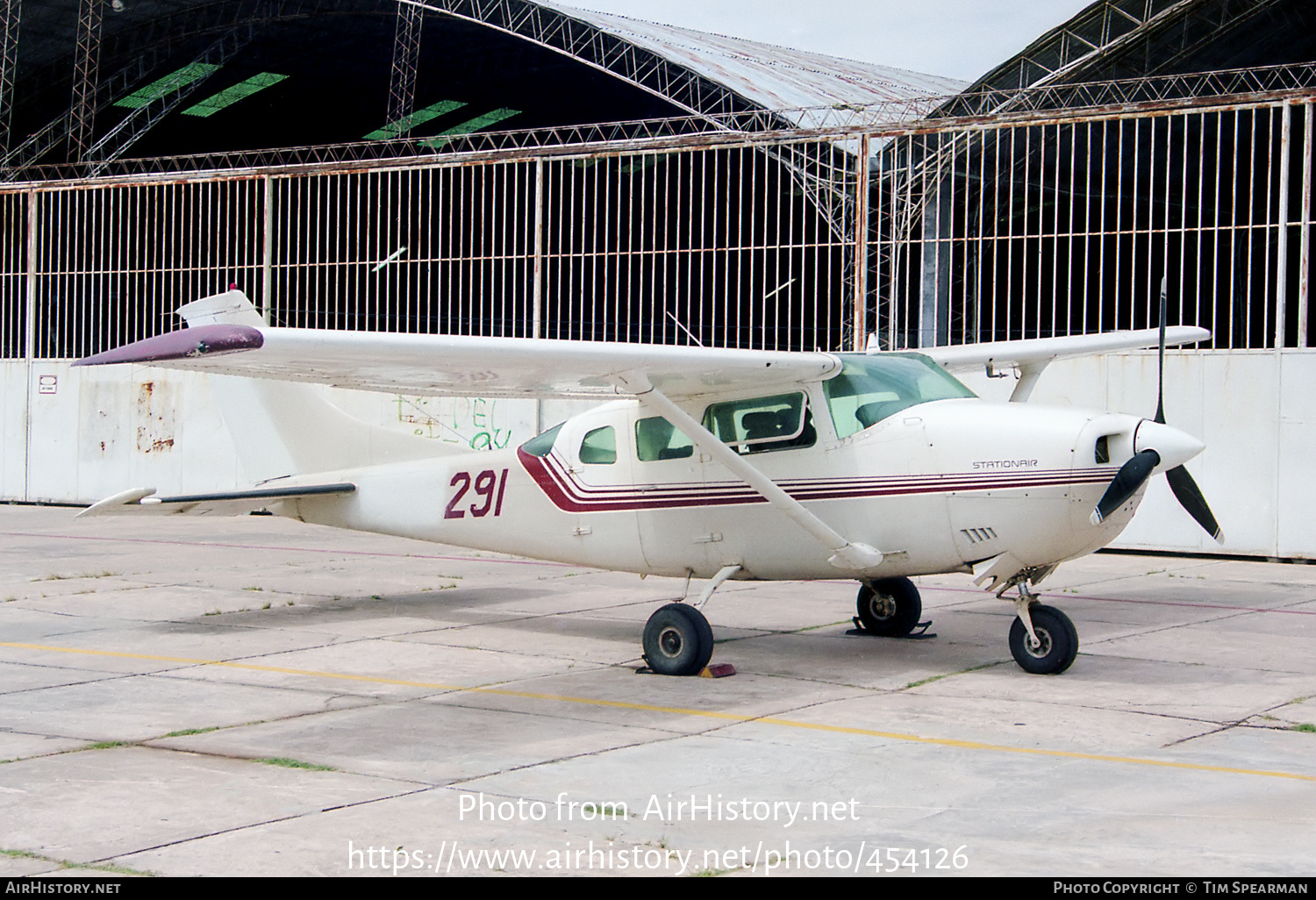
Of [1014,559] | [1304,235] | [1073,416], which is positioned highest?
[1304,235]

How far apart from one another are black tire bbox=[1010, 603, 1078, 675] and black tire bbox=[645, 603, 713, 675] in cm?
213

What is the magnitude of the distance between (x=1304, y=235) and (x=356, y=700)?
577 inches

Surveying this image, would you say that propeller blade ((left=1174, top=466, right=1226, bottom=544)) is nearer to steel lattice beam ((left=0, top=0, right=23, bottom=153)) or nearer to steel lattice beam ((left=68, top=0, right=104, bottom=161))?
steel lattice beam ((left=68, top=0, right=104, bottom=161))

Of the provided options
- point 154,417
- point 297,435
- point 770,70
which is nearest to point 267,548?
point 297,435

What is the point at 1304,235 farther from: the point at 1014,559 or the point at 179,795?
the point at 179,795

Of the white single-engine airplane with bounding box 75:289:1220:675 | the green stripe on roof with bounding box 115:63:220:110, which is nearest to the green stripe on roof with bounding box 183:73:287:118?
the green stripe on roof with bounding box 115:63:220:110

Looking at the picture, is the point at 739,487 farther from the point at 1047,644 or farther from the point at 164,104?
the point at 164,104

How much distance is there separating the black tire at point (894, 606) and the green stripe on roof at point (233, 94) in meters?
28.6

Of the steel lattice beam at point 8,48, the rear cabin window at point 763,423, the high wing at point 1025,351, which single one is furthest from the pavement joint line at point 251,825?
the steel lattice beam at point 8,48

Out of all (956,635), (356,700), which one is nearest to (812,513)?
(956,635)

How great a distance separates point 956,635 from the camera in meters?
11.0

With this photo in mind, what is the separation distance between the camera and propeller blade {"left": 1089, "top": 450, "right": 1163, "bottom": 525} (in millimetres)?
8180

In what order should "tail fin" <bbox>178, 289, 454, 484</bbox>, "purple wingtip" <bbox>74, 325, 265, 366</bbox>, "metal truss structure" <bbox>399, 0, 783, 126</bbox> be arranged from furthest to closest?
1. "metal truss structure" <bbox>399, 0, 783, 126</bbox>
2. "tail fin" <bbox>178, 289, 454, 484</bbox>
3. "purple wingtip" <bbox>74, 325, 265, 366</bbox>

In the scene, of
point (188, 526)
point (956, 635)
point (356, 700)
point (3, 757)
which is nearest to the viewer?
point (3, 757)
